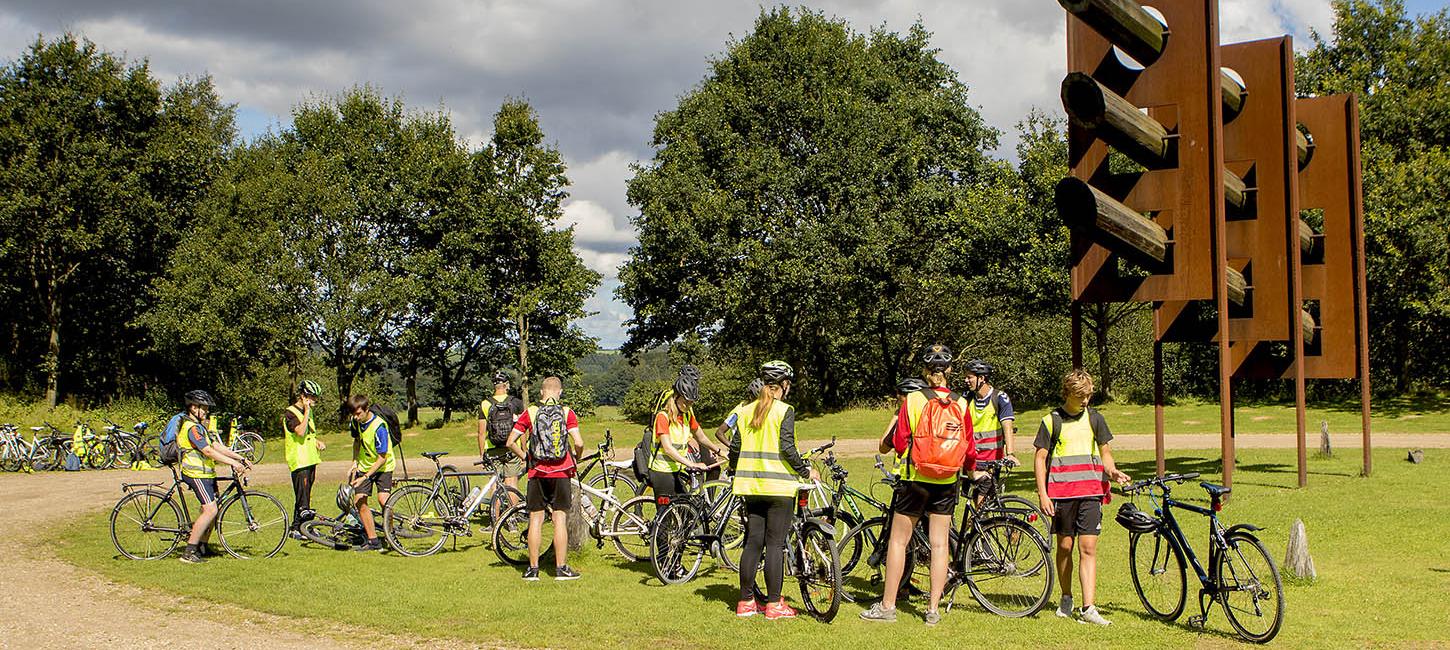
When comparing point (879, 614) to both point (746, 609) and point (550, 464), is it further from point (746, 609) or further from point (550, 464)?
point (550, 464)

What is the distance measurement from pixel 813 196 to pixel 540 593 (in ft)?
92.0

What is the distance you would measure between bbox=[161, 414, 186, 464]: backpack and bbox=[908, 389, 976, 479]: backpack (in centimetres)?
775

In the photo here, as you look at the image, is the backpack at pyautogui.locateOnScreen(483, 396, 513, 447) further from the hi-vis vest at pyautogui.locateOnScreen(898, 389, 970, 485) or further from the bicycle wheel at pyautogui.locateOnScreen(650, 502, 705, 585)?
the hi-vis vest at pyautogui.locateOnScreen(898, 389, 970, 485)

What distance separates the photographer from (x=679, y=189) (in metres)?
34.9

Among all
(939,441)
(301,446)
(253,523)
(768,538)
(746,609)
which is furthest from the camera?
(301,446)

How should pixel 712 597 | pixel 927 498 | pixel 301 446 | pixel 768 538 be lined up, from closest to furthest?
pixel 927 498 → pixel 768 538 → pixel 712 597 → pixel 301 446

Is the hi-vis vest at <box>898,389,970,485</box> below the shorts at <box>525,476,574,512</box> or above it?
above

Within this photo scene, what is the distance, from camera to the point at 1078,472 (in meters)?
7.23

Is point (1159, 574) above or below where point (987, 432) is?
below

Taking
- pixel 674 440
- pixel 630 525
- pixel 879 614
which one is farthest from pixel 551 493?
pixel 879 614

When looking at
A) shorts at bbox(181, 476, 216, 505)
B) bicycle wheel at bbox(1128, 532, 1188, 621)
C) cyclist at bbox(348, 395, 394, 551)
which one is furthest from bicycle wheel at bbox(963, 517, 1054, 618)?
shorts at bbox(181, 476, 216, 505)

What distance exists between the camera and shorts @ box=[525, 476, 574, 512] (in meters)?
9.31

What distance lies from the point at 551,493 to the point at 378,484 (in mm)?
2857

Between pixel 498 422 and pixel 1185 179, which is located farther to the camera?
pixel 1185 179
